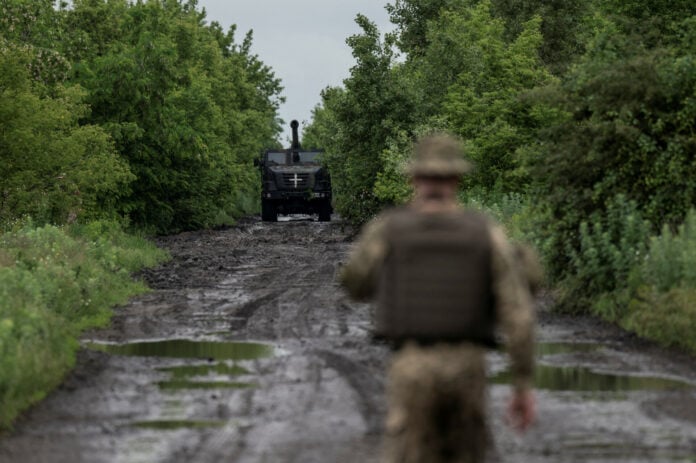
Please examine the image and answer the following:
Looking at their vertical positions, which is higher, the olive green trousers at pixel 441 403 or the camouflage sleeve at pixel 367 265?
the camouflage sleeve at pixel 367 265

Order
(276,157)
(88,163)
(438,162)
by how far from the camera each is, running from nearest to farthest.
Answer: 1. (438,162)
2. (88,163)
3. (276,157)

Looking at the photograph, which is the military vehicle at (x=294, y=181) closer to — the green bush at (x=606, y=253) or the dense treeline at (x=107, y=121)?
the dense treeline at (x=107, y=121)

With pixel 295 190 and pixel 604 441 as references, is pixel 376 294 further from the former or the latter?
pixel 295 190

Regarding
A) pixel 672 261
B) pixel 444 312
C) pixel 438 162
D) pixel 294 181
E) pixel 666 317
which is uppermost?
pixel 294 181

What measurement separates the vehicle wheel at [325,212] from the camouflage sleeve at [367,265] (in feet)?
177

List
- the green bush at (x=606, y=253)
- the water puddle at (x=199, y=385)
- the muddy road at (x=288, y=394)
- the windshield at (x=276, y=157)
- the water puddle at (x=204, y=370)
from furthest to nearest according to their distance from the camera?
the windshield at (x=276, y=157), the green bush at (x=606, y=253), the water puddle at (x=204, y=370), the water puddle at (x=199, y=385), the muddy road at (x=288, y=394)

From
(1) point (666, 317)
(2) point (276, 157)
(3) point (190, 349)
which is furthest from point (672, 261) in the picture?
(2) point (276, 157)

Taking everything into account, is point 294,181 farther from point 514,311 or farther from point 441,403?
point 514,311

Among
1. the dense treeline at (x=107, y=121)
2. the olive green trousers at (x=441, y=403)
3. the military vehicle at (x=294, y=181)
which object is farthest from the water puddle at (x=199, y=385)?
the military vehicle at (x=294, y=181)

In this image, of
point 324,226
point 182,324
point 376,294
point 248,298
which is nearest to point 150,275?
point 248,298

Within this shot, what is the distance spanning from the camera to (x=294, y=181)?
188 ft

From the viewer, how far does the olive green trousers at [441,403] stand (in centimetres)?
552

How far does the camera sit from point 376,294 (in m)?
5.81

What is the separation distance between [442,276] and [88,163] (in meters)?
29.2
